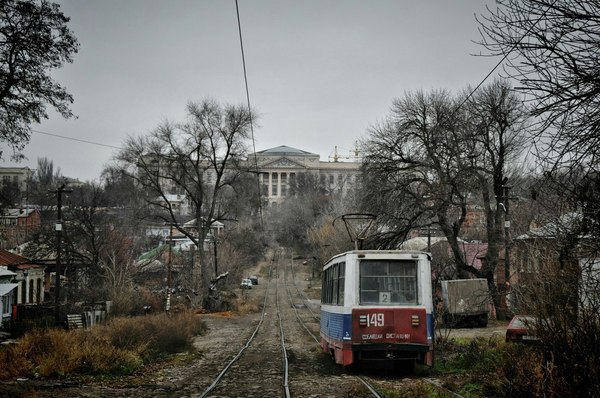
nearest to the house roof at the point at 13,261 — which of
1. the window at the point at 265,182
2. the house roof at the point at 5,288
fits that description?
the house roof at the point at 5,288

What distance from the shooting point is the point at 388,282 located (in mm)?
13172

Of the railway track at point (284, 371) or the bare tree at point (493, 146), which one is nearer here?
the railway track at point (284, 371)

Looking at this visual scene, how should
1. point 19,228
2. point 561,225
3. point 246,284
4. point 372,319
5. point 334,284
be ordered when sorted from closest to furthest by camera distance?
1. point 561,225
2. point 372,319
3. point 334,284
4. point 246,284
5. point 19,228

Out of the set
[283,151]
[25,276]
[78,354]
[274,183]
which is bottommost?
[78,354]

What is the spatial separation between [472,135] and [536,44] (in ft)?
72.5

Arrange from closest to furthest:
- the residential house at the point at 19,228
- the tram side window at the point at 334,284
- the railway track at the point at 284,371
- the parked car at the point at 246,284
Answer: the railway track at the point at 284,371, the tram side window at the point at 334,284, the residential house at the point at 19,228, the parked car at the point at 246,284

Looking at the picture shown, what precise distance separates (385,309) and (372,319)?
344 millimetres

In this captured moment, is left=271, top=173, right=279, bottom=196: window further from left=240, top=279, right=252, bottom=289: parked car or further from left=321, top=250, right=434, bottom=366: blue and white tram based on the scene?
left=321, top=250, right=434, bottom=366: blue and white tram

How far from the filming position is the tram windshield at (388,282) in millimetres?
13062

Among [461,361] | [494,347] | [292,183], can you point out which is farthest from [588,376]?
[292,183]

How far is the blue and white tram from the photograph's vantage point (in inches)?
501

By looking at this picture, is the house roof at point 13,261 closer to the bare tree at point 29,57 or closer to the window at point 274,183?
the bare tree at point 29,57

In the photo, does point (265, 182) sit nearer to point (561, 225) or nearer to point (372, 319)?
point (372, 319)

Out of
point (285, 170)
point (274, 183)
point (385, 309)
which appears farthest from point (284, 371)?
point (274, 183)
